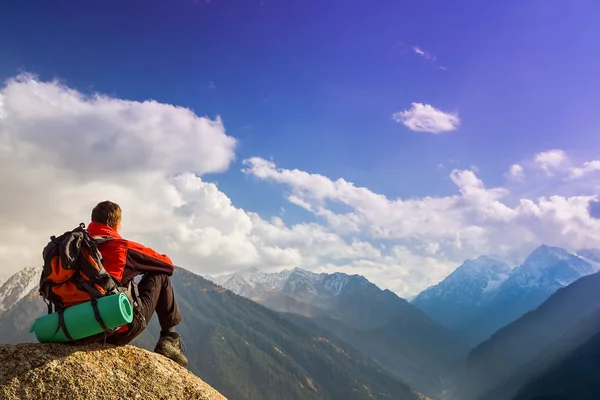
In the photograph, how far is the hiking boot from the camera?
415 inches

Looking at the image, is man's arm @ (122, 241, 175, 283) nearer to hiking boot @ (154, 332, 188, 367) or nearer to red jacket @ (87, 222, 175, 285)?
red jacket @ (87, 222, 175, 285)

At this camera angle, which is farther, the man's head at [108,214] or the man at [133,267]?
the man's head at [108,214]

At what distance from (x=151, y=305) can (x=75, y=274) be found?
1742 mm

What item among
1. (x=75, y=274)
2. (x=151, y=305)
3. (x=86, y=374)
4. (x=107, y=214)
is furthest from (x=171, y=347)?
(x=107, y=214)

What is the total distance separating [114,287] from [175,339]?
9.40 feet

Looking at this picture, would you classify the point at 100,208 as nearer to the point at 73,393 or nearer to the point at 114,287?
the point at 114,287

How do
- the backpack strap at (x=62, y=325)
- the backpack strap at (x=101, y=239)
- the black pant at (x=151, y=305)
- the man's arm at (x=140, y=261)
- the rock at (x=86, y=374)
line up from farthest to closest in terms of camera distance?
1. the black pant at (x=151, y=305)
2. the man's arm at (x=140, y=261)
3. the backpack strap at (x=101, y=239)
4. the backpack strap at (x=62, y=325)
5. the rock at (x=86, y=374)

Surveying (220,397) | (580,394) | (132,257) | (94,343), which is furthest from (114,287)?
(580,394)

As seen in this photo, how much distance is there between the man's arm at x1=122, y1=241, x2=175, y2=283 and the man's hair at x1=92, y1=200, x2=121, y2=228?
56cm

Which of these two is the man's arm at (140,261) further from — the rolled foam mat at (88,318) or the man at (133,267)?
the rolled foam mat at (88,318)

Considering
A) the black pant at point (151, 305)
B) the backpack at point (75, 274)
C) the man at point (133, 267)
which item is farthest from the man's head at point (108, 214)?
the black pant at point (151, 305)

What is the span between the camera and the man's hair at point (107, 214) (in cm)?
909

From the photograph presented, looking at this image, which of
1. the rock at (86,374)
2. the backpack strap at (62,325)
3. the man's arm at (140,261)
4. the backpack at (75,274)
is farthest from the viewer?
the man's arm at (140,261)

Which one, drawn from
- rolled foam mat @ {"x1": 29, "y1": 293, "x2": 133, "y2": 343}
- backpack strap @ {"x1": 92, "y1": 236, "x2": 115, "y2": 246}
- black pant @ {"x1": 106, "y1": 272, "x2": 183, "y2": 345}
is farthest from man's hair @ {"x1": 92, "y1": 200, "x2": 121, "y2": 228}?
rolled foam mat @ {"x1": 29, "y1": 293, "x2": 133, "y2": 343}
